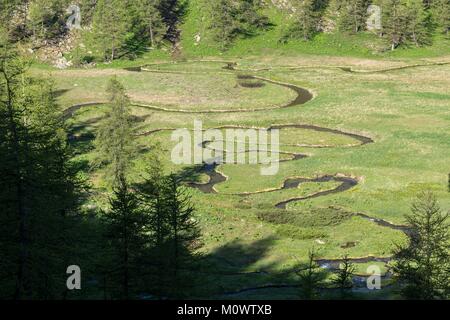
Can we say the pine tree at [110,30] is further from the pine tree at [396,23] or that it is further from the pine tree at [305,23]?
the pine tree at [396,23]

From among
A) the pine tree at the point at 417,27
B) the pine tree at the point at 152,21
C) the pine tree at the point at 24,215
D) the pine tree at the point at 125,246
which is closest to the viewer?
the pine tree at the point at 24,215

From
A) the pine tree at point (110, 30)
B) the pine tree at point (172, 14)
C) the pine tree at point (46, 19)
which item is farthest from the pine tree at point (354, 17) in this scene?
the pine tree at point (46, 19)

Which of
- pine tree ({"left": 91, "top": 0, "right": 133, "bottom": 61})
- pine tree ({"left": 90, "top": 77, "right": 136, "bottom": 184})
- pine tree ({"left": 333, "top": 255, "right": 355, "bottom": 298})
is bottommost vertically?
pine tree ({"left": 333, "top": 255, "right": 355, "bottom": 298})

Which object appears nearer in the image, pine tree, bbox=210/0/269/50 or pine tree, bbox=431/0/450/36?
pine tree, bbox=431/0/450/36

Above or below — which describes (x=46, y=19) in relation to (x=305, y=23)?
above

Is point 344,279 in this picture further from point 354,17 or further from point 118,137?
point 354,17

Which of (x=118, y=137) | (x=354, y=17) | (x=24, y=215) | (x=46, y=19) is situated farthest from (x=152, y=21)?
(x=24, y=215)

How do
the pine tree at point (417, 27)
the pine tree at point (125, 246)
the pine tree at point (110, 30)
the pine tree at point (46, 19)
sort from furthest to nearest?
the pine tree at point (417, 27), the pine tree at point (46, 19), the pine tree at point (110, 30), the pine tree at point (125, 246)

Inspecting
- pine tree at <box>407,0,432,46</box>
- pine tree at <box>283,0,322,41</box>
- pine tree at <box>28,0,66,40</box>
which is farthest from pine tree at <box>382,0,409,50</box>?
pine tree at <box>28,0,66,40</box>

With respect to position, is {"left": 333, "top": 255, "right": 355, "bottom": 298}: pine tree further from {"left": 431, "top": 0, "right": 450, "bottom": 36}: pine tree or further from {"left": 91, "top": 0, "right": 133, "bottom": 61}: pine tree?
{"left": 431, "top": 0, "right": 450, "bottom": 36}: pine tree

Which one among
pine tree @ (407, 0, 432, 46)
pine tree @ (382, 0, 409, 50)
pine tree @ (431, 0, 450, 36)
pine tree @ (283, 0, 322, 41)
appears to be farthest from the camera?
pine tree @ (283, 0, 322, 41)
